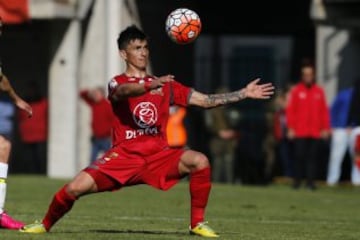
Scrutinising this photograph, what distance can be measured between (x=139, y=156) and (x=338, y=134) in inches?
594

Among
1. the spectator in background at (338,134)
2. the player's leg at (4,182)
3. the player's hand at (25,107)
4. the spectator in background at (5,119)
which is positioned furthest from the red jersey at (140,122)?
the spectator in background at (5,119)

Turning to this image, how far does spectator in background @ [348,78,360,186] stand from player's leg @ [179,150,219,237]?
13.3 metres

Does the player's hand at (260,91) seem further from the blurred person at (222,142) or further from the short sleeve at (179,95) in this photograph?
the blurred person at (222,142)

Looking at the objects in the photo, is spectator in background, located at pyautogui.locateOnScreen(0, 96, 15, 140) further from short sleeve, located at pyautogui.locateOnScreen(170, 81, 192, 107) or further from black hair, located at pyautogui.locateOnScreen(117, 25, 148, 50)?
black hair, located at pyautogui.locateOnScreen(117, 25, 148, 50)

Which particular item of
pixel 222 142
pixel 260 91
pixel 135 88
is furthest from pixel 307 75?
pixel 135 88

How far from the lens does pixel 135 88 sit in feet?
38.0

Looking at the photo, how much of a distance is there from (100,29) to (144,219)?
15.4m

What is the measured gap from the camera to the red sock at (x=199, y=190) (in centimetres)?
1198

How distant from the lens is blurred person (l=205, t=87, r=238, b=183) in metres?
Answer: 28.1

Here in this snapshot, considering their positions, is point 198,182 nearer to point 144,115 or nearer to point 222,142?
point 144,115

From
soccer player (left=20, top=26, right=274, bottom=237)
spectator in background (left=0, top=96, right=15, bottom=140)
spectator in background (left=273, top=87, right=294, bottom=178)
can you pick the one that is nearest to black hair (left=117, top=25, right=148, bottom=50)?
soccer player (left=20, top=26, right=274, bottom=237)

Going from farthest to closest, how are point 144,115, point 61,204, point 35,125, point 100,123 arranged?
point 35,125, point 100,123, point 144,115, point 61,204

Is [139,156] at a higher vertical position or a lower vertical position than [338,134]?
higher

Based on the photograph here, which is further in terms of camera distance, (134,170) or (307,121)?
(307,121)
